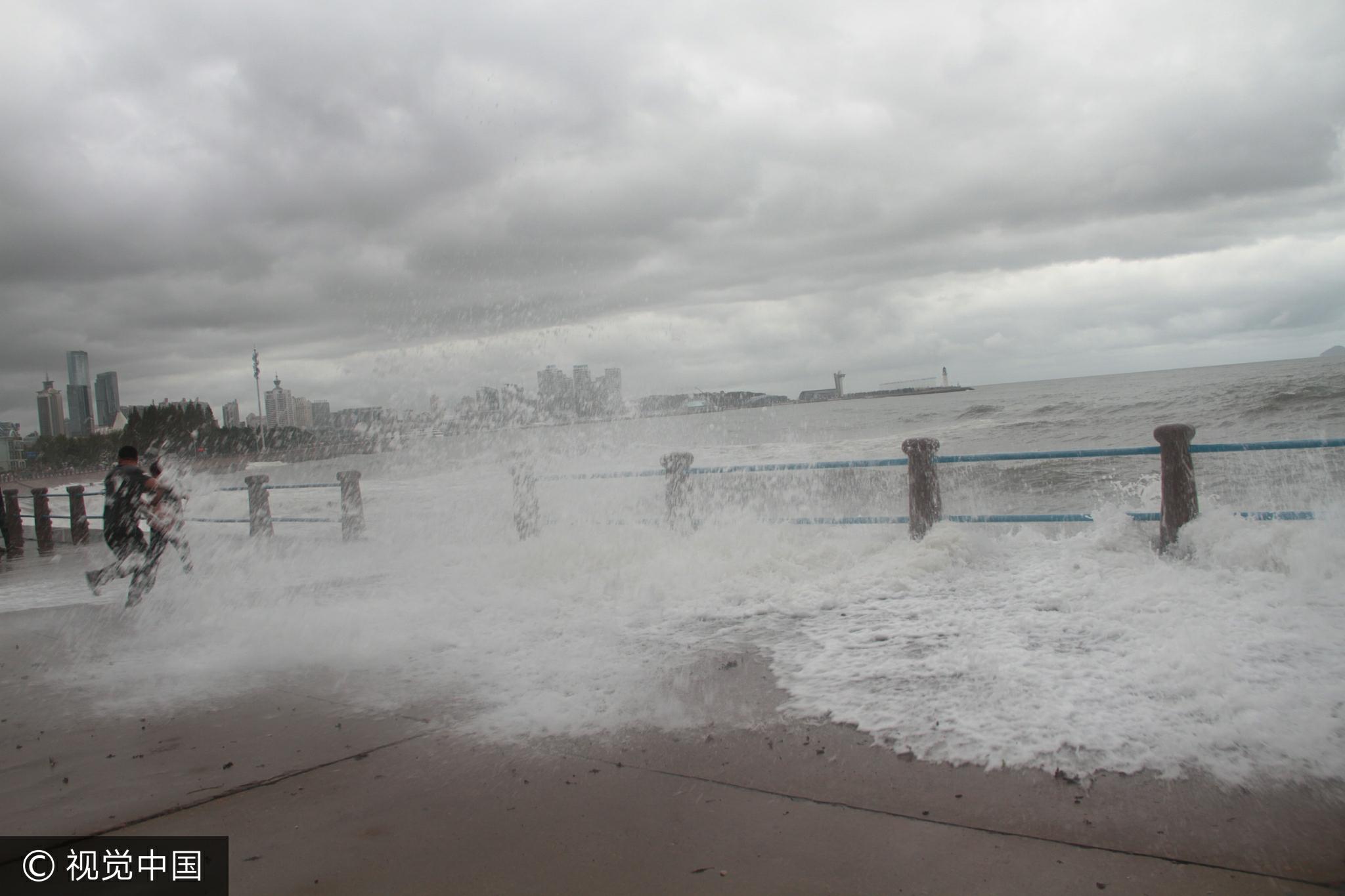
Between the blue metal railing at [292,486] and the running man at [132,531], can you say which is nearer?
the running man at [132,531]

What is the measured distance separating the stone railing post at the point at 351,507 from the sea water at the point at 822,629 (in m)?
0.40

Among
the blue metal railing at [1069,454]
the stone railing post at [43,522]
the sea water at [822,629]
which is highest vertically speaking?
the blue metal railing at [1069,454]

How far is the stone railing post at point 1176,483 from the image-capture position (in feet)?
22.8

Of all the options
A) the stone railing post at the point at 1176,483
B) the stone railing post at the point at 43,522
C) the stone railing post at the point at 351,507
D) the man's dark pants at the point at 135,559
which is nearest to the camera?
the stone railing post at the point at 1176,483

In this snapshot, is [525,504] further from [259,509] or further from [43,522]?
[43,522]

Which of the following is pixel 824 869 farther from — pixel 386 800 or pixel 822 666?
pixel 822 666

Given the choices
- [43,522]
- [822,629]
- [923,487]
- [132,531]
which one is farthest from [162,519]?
[43,522]

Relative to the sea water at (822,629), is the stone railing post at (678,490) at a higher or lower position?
higher

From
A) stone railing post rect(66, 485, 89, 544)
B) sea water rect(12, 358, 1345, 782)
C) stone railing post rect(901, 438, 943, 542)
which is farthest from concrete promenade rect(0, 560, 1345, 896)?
stone railing post rect(66, 485, 89, 544)

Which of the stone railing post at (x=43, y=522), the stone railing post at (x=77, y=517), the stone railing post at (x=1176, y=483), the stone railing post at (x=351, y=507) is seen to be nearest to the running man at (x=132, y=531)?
the stone railing post at (x=351, y=507)

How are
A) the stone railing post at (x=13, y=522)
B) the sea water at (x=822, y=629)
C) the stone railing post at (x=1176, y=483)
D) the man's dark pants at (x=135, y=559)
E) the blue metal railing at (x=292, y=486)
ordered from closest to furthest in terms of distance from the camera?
the sea water at (x=822, y=629)
the stone railing post at (x=1176, y=483)
the man's dark pants at (x=135, y=559)
the blue metal railing at (x=292, y=486)
the stone railing post at (x=13, y=522)

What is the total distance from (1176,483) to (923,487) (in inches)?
84.3

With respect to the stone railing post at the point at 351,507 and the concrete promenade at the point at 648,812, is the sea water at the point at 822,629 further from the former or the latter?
the stone railing post at the point at 351,507

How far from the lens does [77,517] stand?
1533 cm
